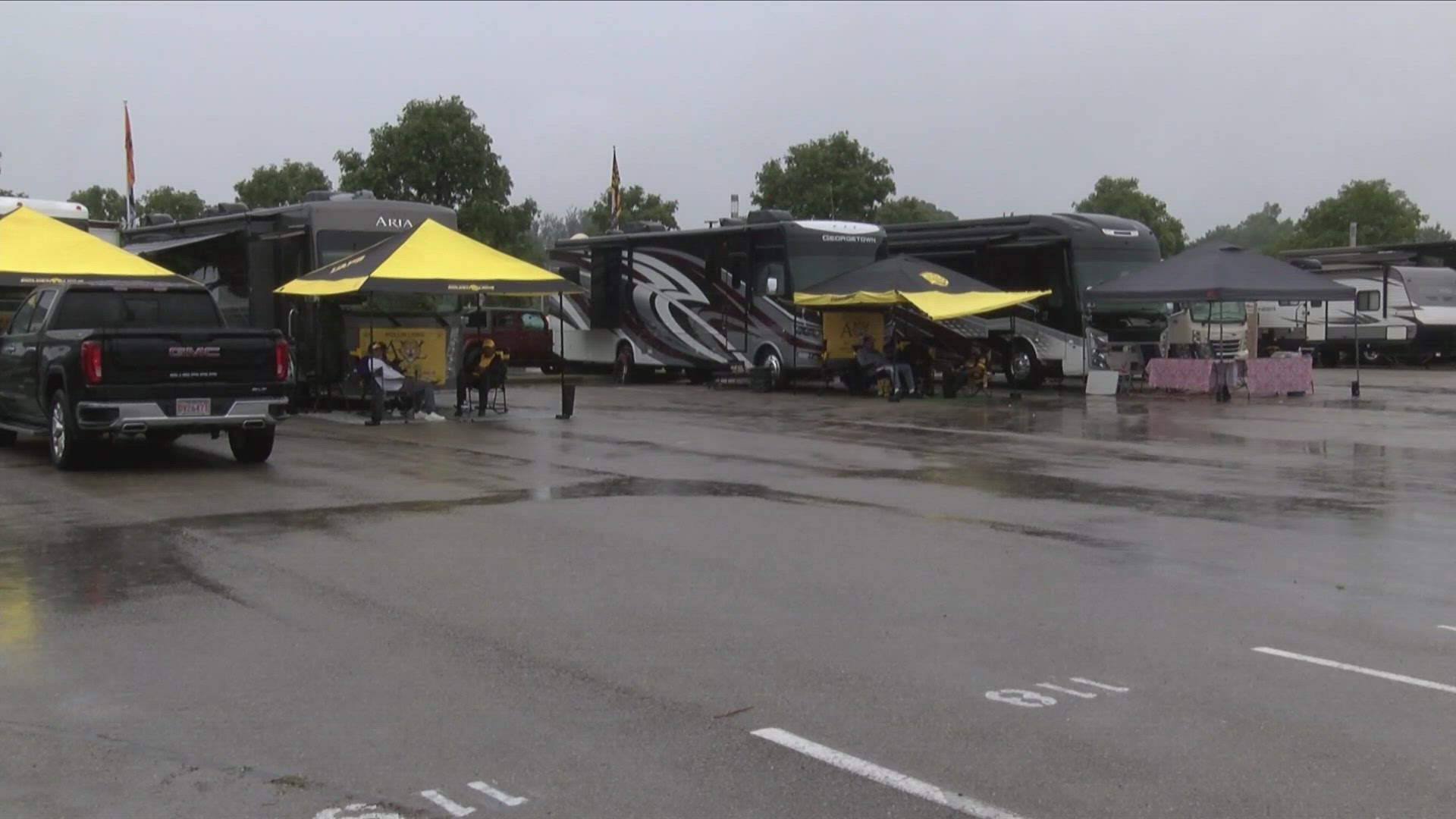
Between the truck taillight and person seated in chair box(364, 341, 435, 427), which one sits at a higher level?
the truck taillight

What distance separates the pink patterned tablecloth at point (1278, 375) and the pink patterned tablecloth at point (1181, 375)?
30.5 inches

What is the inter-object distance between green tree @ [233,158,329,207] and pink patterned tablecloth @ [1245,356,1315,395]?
130 feet

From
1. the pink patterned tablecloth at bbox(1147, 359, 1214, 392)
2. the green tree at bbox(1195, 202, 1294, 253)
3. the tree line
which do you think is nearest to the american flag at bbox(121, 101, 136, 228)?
the tree line

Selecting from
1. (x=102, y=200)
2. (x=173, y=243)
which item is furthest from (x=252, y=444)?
(x=102, y=200)

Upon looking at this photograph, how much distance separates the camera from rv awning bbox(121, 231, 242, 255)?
23.0m

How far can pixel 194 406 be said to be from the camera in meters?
13.9

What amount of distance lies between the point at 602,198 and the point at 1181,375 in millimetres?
43439

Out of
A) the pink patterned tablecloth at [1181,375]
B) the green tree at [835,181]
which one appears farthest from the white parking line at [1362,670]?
→ the green tree at [835,181]

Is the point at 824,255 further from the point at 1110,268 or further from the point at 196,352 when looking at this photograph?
the point at 196,352

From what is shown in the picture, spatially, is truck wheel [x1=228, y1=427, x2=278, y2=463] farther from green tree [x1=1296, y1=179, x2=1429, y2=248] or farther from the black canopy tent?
green tree [x1=1296, y1=179, x2=1429, y2=248]

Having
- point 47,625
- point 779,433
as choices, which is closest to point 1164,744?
point 47,625

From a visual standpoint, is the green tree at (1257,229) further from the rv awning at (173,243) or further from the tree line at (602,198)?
the rv awning at (173,243)

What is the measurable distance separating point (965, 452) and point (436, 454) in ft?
19.8

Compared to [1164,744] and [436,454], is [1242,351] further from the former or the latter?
[1164,744]
